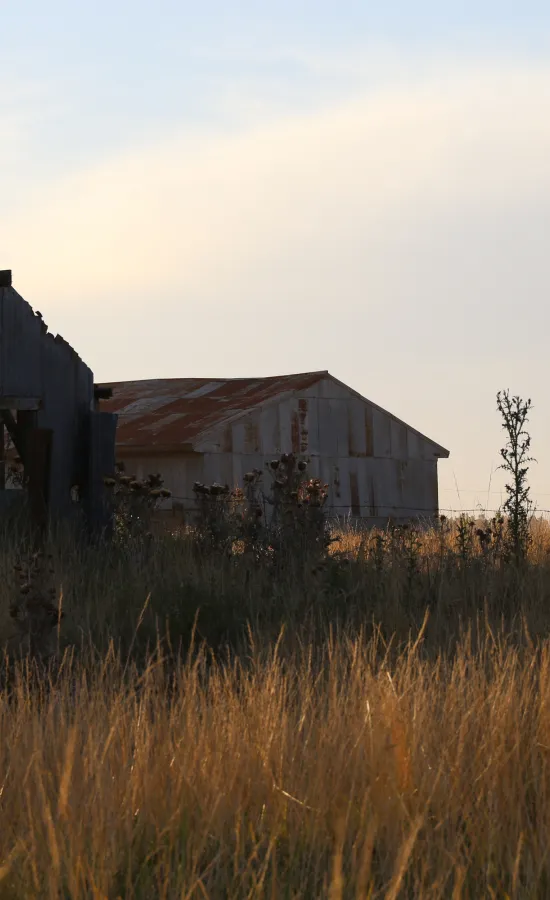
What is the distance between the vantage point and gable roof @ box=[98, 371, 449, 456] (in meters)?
25.5

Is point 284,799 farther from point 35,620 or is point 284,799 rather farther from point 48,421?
point 48,421

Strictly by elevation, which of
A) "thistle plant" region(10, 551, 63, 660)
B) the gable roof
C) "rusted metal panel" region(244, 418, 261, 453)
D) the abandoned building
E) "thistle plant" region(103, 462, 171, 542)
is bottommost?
"thistle plant" region(10, 551, 63, 660)

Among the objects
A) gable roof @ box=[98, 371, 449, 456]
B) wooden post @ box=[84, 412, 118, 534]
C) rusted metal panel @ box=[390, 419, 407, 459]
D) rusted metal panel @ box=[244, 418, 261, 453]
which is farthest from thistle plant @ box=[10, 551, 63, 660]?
rusted metal panel @ box=[390, 419, 407, 459]

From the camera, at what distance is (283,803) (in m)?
4.02

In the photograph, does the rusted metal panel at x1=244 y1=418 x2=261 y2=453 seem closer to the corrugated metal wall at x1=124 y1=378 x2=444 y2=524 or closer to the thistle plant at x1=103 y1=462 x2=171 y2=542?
the corrugated metal wall at x1=124 y1=378 x2=444 y2=524

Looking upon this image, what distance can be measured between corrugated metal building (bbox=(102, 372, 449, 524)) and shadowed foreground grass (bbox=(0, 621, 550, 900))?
761 inches

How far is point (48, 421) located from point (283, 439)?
13.5 m

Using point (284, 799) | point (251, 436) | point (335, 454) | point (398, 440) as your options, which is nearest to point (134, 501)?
point (284, 799)

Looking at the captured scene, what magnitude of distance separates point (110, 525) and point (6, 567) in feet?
11.9

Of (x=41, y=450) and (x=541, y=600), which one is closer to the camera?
(x=541, y=600)

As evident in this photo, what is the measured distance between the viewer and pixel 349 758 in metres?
4.24

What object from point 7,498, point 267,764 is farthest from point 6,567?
point 267,764

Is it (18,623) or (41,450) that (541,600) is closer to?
(18,623)

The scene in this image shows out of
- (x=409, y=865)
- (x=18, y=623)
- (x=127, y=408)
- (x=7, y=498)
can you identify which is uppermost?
(x=127, y=408)
